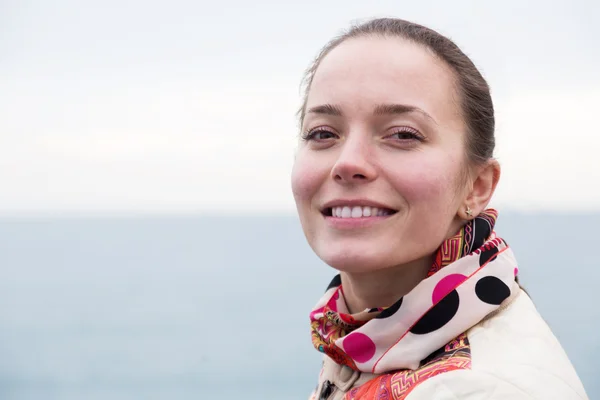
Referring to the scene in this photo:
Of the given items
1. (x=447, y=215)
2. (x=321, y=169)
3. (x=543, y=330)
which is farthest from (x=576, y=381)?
(x=321, y=169)

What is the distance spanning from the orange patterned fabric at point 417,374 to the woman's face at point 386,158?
0.20 metres

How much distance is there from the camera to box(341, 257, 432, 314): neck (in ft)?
4.33

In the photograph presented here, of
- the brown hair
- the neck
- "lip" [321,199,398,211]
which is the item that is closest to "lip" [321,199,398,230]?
"lip" [321,199,398,211]

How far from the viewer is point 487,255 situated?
1.21 meters

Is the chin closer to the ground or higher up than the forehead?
closer to the ground

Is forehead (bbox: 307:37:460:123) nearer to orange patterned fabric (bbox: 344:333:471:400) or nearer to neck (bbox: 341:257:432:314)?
neck (bbox: 341:257:432:314)

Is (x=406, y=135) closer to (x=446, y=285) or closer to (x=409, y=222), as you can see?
(x=409, y=222)

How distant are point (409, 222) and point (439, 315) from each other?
0.19 meters

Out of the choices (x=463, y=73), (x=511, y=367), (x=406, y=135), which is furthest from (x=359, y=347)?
(x=463, y=73)

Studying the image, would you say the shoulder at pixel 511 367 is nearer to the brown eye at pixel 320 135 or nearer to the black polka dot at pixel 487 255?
the black polka dot at pixel 487 255

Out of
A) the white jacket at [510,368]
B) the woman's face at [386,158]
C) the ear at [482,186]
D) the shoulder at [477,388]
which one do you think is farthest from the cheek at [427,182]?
the shoulder at [477,388]

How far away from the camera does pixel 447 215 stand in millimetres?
1273

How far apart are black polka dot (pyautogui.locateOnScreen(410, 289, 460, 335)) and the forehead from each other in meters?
0.35

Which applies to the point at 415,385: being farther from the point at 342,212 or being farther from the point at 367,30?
the point at 367,30
